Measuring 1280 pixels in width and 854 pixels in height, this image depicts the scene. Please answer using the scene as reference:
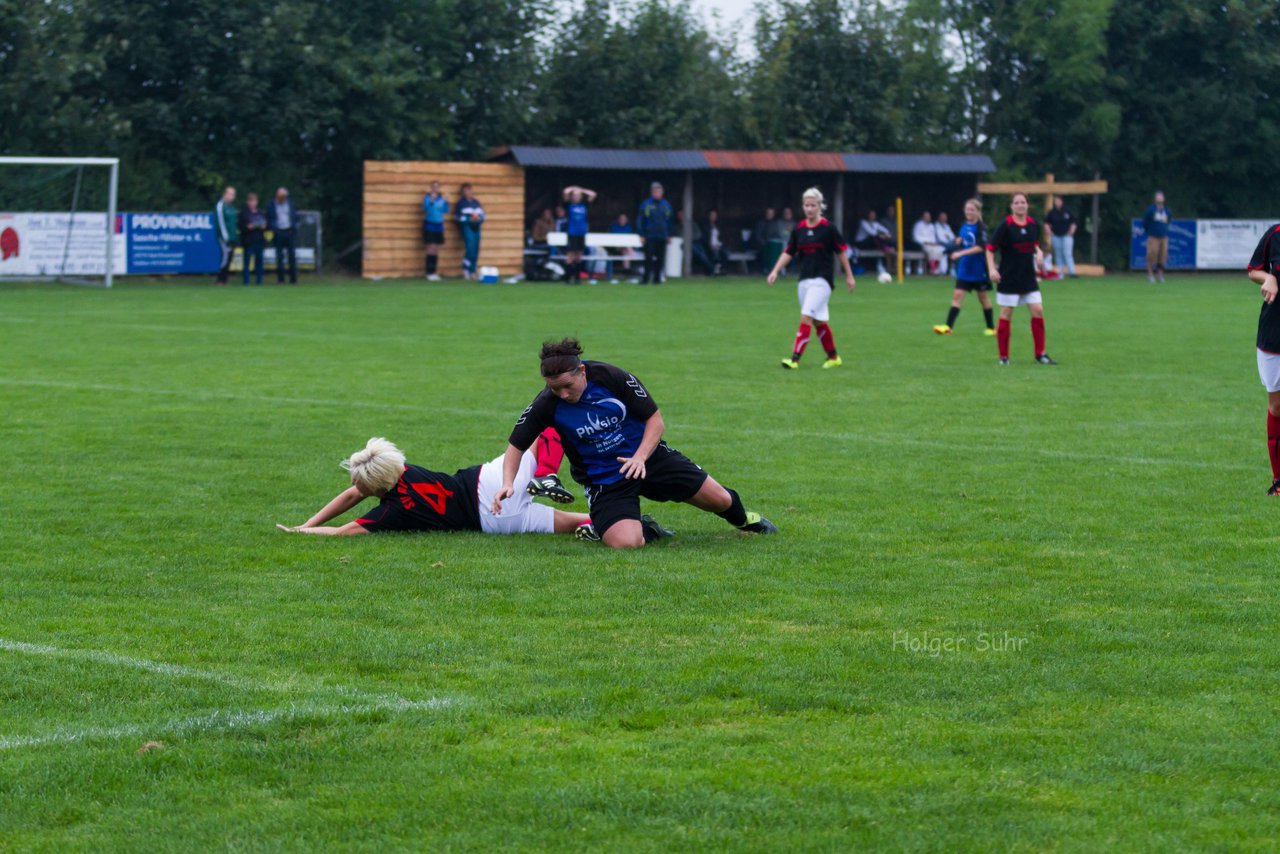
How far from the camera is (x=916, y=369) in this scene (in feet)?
58.6

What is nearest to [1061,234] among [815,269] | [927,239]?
[927,239]

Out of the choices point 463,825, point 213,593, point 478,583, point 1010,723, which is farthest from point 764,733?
point 213,593

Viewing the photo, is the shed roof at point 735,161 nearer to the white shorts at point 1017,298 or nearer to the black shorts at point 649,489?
the white shorts at point 1017,298

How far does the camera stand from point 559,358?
27.1ft

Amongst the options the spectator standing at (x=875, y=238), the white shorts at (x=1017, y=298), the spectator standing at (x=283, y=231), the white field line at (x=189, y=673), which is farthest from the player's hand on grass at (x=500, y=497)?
the spectator standing at (x=875, y=238)

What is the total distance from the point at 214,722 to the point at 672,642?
5.88ft

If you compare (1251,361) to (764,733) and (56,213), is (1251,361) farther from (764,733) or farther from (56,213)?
(56,213)

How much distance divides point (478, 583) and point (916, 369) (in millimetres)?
11026

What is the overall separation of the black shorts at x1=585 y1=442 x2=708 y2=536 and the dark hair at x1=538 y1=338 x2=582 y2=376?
0.65 meters

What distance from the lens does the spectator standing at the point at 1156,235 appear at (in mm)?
40844

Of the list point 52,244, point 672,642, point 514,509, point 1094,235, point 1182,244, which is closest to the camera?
point 672,642

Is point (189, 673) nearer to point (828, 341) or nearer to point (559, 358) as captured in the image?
point (559, 358)

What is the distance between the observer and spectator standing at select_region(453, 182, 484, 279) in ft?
120

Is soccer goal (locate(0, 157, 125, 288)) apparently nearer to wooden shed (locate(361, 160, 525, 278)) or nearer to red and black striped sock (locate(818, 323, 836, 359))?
wooden shed (locate(361, 160, 525, 278))
